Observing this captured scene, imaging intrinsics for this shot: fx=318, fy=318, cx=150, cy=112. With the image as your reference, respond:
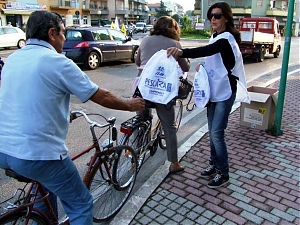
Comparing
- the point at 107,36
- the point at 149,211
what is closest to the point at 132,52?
the point at 107,36

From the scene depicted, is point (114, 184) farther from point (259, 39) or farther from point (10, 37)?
point (10, 37)

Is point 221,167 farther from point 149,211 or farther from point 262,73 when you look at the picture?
point 262,73

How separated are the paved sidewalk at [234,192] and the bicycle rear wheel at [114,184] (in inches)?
4.6

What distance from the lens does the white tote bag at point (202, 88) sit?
3373 millimetres

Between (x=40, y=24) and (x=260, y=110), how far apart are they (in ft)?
13.6

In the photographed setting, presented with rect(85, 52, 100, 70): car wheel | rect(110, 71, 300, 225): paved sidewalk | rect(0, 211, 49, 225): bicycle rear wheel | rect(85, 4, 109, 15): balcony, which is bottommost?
rect(110, 71, 300, 225): paved sidewalk

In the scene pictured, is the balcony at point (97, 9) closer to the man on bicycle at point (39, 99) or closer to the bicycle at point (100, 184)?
the bicycle at point (100, 184)

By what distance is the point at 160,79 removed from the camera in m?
3.36

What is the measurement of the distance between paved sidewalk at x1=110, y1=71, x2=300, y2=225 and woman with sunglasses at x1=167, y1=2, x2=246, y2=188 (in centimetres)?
27

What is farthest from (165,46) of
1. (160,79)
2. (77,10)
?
(77,10)

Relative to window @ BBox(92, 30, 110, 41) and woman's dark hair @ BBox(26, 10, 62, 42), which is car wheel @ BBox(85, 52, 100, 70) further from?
woman's dark hair @ BBox(26, 10, 62, 42)

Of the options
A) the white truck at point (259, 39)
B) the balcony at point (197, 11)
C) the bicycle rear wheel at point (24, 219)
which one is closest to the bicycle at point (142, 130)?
the bicycle rear wheel at point (24, 219)

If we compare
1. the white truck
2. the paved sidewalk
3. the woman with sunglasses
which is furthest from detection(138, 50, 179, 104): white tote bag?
the white truck

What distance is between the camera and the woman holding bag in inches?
140
